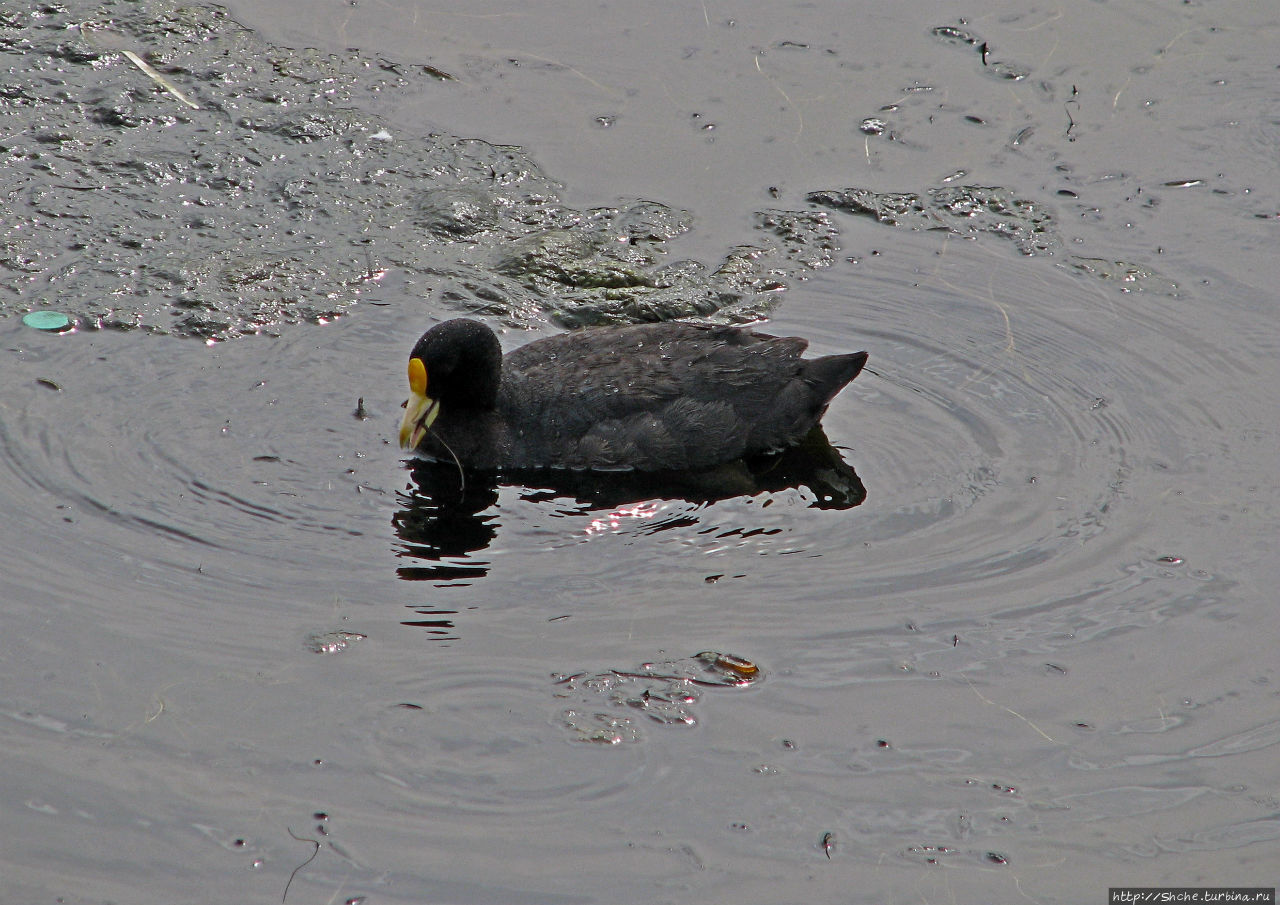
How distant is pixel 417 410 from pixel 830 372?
188 cm

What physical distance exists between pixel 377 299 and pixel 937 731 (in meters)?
3.75

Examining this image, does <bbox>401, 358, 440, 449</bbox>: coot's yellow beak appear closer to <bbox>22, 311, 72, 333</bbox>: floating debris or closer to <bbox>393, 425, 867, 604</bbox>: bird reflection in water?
<bbox>393, 425, 867, 604</bbox>: bird reflection in water

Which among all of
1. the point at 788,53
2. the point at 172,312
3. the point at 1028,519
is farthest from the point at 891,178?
the point at 172,312

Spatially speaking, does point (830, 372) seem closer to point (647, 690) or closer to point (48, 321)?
point (647, 690)

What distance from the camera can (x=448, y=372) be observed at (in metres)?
6.41

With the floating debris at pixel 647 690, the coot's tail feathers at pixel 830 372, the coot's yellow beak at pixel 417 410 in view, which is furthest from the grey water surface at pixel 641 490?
the coot's tail feathers at pixel 830 372

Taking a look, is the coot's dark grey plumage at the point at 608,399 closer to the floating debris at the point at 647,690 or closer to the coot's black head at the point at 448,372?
the coot's black head at the point at 448,372

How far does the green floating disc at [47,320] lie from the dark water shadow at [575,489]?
1863 mm

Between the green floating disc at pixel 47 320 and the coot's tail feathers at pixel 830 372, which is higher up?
the coot's tail feathers at pixel 830 372

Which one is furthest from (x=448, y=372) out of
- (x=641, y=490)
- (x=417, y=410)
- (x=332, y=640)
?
(x=332, y=640)

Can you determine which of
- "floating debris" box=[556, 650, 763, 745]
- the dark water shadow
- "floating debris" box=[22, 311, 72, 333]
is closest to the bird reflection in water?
the dark water shadow

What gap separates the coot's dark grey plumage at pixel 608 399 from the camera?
645 centimetres

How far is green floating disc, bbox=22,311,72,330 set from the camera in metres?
6.83

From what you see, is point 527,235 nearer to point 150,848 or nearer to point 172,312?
point 172,312
